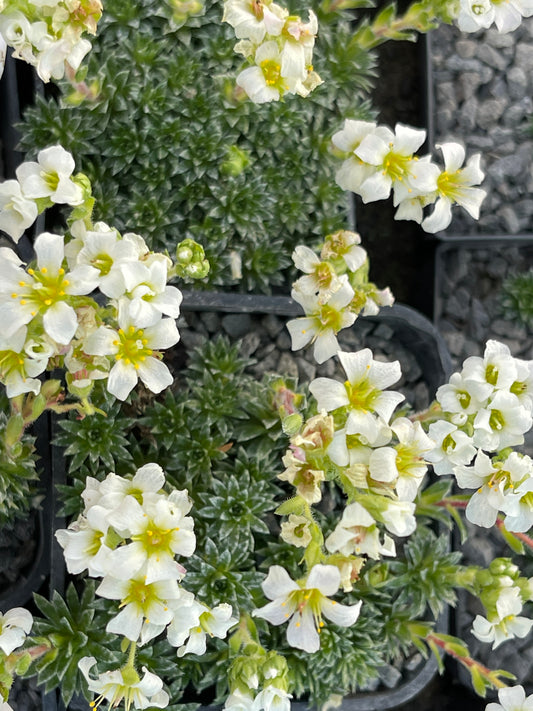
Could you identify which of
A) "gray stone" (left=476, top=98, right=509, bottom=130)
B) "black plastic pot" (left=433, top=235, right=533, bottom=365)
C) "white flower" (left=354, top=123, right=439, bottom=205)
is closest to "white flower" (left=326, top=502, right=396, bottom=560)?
"white flower" (left=354, top=123, right=439, bottom=205)

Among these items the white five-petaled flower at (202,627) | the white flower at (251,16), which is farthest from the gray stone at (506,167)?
the white five-petaled flower at (202,627)

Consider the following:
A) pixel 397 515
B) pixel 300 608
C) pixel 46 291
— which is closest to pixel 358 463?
pixel 397 515

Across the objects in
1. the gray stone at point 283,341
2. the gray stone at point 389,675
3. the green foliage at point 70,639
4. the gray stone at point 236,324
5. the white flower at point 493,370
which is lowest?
the gray stone at point 389,675

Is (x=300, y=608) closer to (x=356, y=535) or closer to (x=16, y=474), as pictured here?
(x=356, y=535)

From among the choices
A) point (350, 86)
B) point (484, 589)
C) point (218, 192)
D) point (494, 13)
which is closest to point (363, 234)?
point (350, 86)

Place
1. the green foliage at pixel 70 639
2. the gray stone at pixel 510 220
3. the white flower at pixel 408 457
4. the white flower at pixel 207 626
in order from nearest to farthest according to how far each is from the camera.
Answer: the white flower at pixel 408 457, the white flower at pixel 207 626, the green foliage at pixel 70 639, the gray stone at pixel 510 220

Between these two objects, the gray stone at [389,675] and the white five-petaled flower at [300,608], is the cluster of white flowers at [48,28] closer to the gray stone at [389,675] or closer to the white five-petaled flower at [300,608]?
the white five-petaled flower at [300,608]
